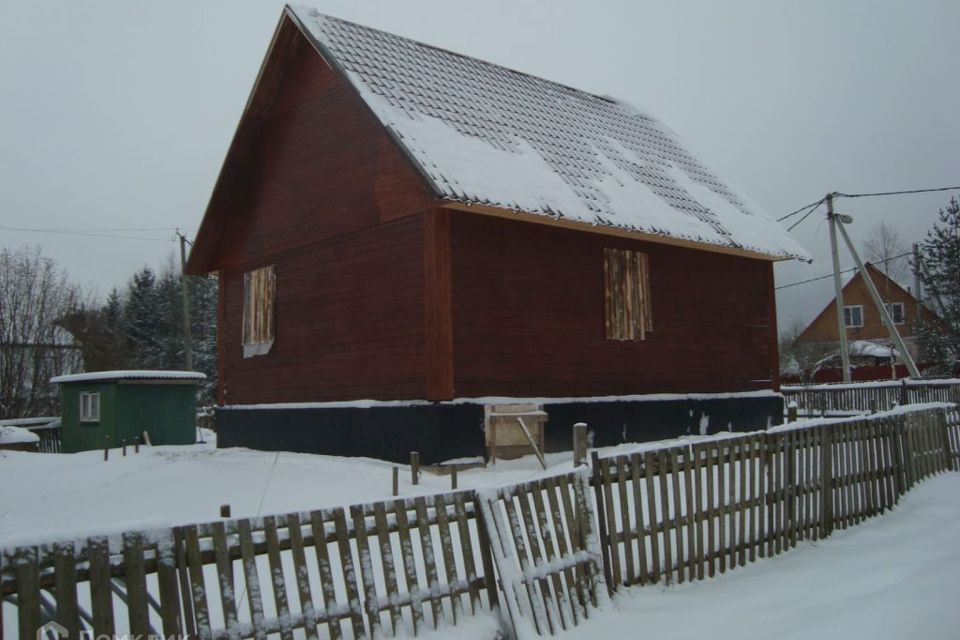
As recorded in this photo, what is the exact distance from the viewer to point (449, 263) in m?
12.7

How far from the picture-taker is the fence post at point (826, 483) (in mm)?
Answer: 8086

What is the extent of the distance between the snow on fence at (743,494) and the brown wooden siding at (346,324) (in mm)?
6219

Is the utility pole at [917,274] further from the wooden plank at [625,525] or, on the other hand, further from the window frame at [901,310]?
the wooden plank at [625,525]

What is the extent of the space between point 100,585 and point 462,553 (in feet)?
7.45

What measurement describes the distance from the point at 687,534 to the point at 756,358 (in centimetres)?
1259

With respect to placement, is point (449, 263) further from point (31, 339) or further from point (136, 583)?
point (31, 339)

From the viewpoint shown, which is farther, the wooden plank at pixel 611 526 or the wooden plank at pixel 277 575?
the wooden plank at pixel 611 526

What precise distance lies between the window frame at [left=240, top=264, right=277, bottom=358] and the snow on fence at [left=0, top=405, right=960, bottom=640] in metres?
9.00

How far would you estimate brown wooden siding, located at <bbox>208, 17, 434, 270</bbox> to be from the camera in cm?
1382

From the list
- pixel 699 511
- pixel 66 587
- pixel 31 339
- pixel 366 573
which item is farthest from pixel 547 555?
pixel 31 339

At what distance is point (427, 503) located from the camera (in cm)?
498

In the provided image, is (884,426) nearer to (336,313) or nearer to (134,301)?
(336,313)

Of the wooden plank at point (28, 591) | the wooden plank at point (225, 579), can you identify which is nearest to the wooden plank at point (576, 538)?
the wooden plank at point (225, 579)

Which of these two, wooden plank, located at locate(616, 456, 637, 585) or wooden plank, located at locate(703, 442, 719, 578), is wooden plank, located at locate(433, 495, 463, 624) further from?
→ wooden plank, located at locate(703, 442, 719, 578)
